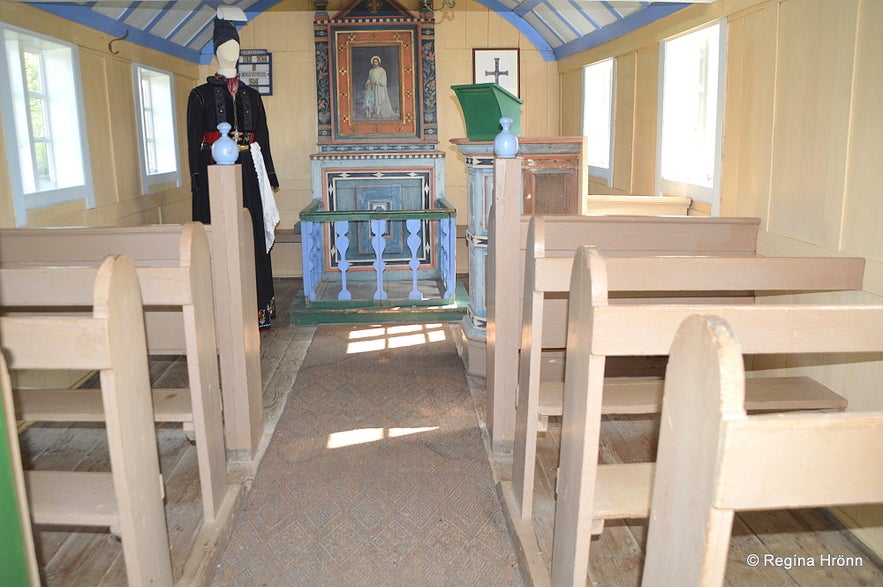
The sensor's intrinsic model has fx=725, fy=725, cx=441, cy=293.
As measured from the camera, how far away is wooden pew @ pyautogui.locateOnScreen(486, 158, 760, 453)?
9.60 ft

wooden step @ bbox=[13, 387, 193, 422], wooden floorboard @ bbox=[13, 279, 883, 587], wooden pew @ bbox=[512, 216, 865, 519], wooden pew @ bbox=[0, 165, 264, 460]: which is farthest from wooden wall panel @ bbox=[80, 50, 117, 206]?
wooden pew @ bbox=[512, 216, 865, 519]

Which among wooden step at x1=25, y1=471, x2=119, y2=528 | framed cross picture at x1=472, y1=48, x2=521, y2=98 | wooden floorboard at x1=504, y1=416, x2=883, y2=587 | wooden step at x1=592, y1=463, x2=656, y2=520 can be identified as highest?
framed cross picture at x1=472, y1=48, x2=521, y2=98

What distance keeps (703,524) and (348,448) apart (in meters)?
2.28

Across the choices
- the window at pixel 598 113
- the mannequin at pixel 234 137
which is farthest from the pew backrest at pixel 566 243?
the window at pixel 598 113

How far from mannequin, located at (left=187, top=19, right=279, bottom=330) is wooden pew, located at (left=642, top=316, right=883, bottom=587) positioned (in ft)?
13.5

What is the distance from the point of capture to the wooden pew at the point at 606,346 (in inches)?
54.8

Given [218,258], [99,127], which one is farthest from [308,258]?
[218,258]

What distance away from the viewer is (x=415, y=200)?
6.42 meters

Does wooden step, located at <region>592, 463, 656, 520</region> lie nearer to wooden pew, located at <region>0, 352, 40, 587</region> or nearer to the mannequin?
wooden pew, located at <region>0, 352, 40, 587</region>

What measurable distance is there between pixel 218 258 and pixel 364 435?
1.03m

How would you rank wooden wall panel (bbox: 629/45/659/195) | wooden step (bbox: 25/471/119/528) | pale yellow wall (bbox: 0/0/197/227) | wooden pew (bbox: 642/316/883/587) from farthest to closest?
wooden wall panel (bbox: 629/45/659/195), pale yellow wall (bbox: 0/0/197/227), wooden step (bbox: 25/471/119/528), wooden pew (bbox: 642/316/883/587)

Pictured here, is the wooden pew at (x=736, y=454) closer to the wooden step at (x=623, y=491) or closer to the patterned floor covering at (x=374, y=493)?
the wooden step at (x=623, y=491)

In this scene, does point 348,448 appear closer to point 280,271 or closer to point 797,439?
point 797,439

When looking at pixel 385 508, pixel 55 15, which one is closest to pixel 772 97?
pixel 385 508
